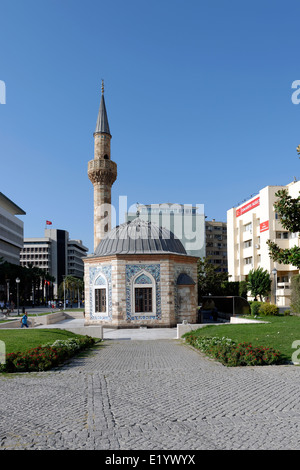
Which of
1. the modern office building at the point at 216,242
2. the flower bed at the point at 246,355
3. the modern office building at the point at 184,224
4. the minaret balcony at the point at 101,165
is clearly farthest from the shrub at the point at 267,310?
the modern office building at the point at 216,242

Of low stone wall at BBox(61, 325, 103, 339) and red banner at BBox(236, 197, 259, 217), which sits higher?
red banner at BBox(236, 197, 259, 217)

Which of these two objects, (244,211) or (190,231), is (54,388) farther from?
(190,231)

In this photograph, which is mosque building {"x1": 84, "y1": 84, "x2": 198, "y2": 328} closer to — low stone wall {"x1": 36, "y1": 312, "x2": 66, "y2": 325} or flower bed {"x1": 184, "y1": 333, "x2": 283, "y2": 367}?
low stone wall {"x1": 36, "y1": 312, "x2": 66, "y2": 325}

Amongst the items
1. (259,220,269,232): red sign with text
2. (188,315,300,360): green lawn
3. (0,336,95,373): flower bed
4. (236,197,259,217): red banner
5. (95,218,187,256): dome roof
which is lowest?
(188,315,300,360): green lawn

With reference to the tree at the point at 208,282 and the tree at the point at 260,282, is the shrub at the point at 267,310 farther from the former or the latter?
the tree at the point at 208,282

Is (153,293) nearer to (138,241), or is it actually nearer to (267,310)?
A: (138,241)

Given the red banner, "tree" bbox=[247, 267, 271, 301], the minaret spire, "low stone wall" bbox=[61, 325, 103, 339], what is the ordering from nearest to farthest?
"low stone wall" bbox=[61, 325, 103, 339] < the minaret spire < "tree" bbox=[247, 267, 271, 301] < the red banner

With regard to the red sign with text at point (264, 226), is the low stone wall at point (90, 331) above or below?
below

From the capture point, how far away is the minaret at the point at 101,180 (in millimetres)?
38250

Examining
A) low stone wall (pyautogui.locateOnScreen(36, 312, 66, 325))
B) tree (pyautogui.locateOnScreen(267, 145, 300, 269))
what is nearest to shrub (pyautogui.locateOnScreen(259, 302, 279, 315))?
tree (pyautogui.locateOnScreen(267, 145, 300, 269))

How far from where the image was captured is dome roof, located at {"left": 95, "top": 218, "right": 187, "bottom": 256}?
31.4 m

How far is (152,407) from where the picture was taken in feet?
29.2

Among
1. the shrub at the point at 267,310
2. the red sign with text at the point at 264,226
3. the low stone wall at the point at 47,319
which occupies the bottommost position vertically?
the low stone wall at the point at 47,319
